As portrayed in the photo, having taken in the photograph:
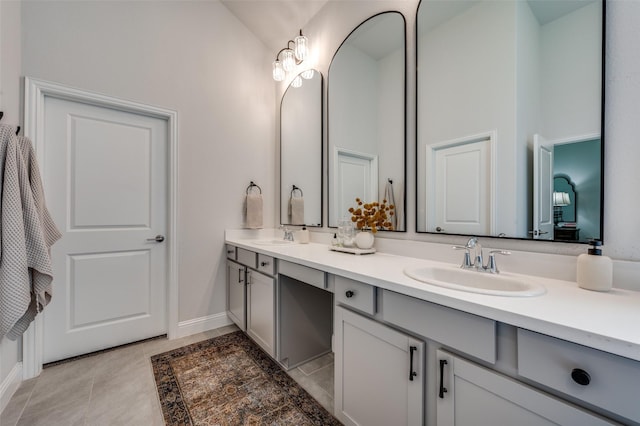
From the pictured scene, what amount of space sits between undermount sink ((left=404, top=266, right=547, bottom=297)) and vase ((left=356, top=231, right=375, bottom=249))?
484mm

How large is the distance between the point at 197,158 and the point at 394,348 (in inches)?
85.8

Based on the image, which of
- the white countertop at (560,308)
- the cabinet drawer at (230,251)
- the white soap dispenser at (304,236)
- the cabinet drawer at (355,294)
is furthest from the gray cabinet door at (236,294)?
the white countertop at (560,308)

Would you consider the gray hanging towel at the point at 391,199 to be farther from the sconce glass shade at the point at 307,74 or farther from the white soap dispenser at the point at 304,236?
the sconce glass shade at the point at 307,74

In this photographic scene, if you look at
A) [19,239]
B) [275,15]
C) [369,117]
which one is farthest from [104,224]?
[275,15]

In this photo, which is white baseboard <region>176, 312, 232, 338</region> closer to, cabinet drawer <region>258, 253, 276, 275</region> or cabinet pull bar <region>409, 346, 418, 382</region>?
cabinet drawer <region>258, 253, 276, 275</region>

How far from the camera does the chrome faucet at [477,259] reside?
1.14m

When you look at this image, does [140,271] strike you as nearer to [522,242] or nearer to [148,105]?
[148,105]

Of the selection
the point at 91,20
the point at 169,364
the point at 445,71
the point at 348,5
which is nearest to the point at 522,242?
the point at 445,71

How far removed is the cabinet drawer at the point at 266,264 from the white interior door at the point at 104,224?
3.26ft

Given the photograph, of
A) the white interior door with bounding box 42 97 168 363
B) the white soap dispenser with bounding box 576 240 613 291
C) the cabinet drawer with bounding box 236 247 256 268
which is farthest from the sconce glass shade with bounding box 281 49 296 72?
the white soap dispenser with bounding box 576 240 613 291

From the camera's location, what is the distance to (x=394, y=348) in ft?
3.33

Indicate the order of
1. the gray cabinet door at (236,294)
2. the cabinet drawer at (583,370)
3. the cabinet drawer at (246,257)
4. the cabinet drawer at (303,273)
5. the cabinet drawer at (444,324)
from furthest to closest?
the gray cabinet door at (236,294), the cabinet drawer at (246,257), the cabinet drawer at (303,273), the cabinet drawer at (444,324), the cabinet drawer at (583,370)

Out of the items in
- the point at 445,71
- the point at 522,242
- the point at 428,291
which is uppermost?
→ the point at 445,71

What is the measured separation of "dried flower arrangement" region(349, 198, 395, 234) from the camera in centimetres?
170
